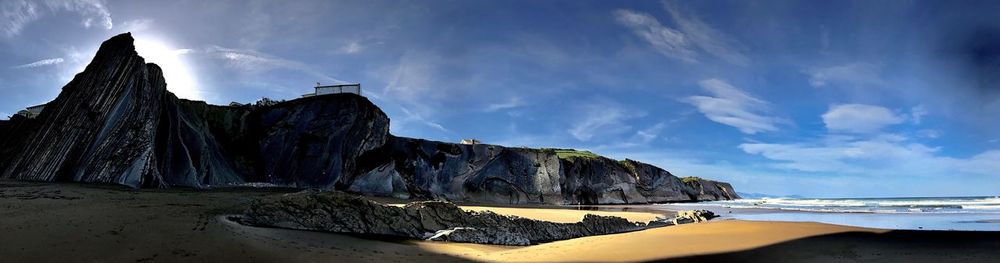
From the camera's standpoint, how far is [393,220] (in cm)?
1177

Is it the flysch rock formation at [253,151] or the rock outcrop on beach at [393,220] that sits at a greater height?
the flysch rock formation at [253,151]

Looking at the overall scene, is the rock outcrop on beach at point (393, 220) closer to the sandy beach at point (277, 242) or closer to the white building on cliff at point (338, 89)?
the sandy beach at point (277, 242)

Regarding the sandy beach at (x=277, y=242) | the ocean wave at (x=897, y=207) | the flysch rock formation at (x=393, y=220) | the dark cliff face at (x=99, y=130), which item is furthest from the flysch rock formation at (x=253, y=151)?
the ocean wave at (x=897, y=207)

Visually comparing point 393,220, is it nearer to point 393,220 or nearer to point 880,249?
point 393,220

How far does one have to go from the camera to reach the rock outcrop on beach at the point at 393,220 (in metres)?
10.6

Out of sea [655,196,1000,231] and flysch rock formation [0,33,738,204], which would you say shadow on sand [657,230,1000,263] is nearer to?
sea [655,196,1000,231]

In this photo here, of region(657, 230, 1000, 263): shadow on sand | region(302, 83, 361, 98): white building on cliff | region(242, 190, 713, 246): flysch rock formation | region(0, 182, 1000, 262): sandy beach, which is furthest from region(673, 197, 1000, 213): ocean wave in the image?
region(302, 83, 361, 98): white building on cliff

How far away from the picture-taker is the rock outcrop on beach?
34.7ft

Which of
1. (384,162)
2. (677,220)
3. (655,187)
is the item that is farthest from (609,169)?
(677,220)

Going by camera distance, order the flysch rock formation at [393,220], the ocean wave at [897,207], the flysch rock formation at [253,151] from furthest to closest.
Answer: the ocean wave at [897,207], the flysch rock formation at [253,151], the flysch rock formation at [393,220]

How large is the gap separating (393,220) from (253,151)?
2057 cm

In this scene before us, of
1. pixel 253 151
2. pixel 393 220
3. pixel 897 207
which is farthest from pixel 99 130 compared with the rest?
pixel 897 207

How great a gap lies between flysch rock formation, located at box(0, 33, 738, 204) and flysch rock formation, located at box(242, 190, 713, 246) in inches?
358

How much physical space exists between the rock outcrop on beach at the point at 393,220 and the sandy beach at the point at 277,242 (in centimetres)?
76
